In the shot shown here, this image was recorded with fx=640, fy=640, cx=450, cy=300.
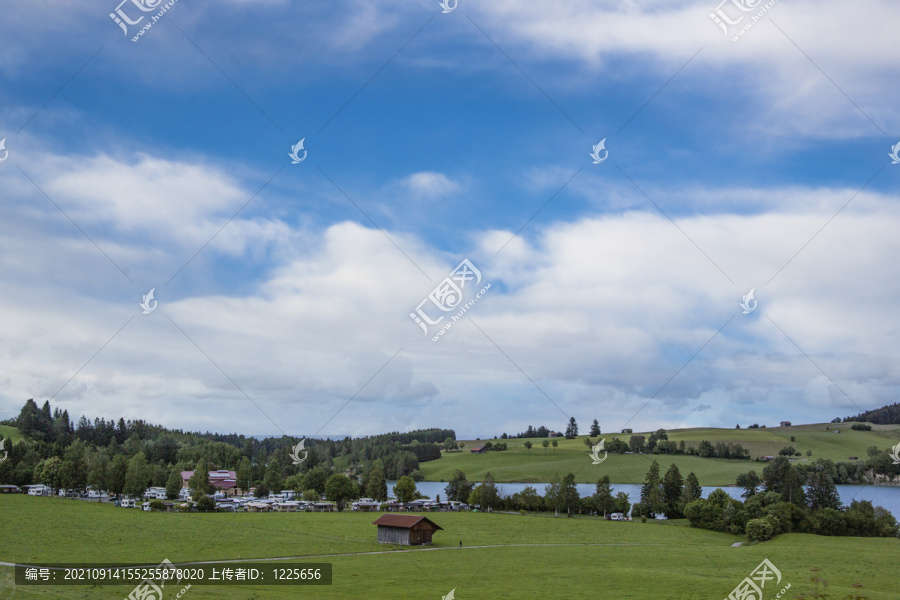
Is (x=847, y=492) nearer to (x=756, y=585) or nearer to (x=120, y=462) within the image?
(x=756, y=585)

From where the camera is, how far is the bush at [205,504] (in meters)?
100

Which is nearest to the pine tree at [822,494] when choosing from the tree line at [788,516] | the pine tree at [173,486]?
the tree line at [788,516]

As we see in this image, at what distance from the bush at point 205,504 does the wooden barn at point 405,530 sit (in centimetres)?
4388

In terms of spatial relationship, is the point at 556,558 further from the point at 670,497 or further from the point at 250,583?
the point at 670,497

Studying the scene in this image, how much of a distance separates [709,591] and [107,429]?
19122 cm

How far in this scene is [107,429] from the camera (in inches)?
7510

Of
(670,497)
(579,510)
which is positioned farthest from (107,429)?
(670,497)

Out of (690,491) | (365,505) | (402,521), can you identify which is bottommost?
(365,505)

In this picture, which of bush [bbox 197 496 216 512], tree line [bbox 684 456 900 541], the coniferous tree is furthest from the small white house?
tree line [bbox 684 456 900 541]

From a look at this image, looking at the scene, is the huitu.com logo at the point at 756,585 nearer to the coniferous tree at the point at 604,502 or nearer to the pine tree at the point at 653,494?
the coniferous tree at the point at 604,502

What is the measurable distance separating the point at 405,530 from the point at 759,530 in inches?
1814

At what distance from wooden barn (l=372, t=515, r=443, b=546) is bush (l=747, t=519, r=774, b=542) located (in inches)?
1629

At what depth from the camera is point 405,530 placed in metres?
67.5

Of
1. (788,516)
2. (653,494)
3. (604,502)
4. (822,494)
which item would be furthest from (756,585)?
(653,494)
